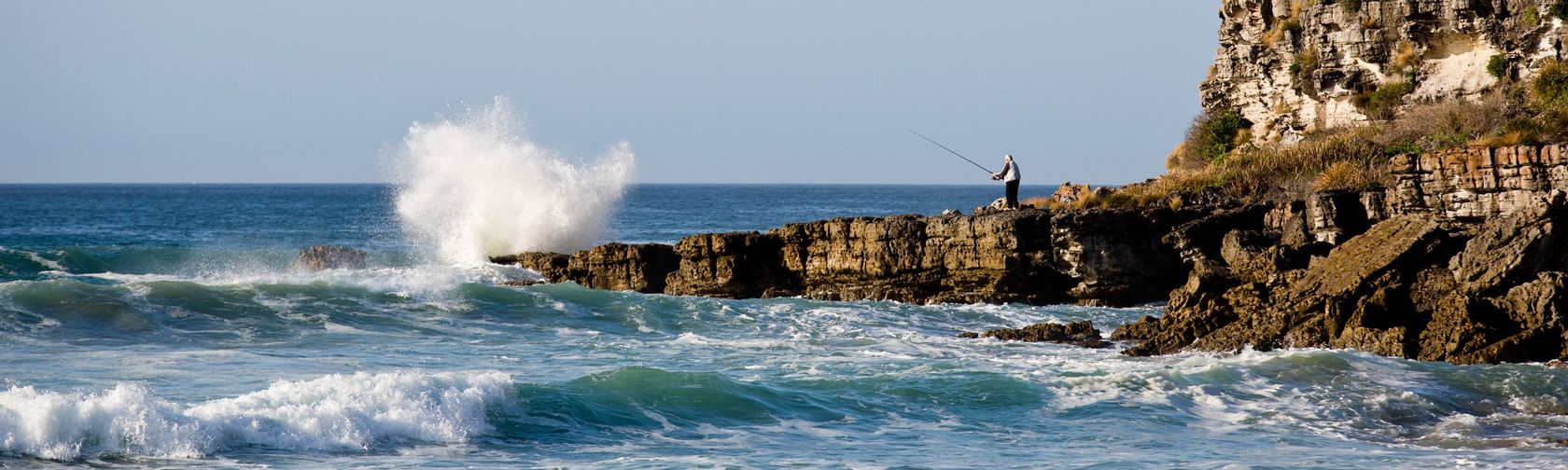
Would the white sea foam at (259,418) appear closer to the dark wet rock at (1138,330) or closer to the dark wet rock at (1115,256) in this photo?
the dark wet rock at (1138,330)

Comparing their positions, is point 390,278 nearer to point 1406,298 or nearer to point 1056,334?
point 1056,334

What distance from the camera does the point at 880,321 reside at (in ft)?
65.3

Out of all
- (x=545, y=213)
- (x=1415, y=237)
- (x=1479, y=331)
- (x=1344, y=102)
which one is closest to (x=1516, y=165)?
(x=1415, y=237)

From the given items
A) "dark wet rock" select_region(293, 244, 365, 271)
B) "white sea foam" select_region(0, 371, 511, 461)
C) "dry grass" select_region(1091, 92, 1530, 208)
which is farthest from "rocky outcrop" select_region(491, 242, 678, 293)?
"white sea foam" select_region(0, 371, 511, 461)

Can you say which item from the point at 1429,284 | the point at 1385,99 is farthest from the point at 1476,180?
the point at 1385,99

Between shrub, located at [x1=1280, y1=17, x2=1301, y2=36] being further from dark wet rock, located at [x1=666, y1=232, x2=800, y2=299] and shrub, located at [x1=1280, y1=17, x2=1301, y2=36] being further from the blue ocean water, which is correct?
dark wet rock, located at [x1=666, y1=232, x2=800, y2=299]

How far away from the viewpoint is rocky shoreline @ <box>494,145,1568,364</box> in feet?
51.0

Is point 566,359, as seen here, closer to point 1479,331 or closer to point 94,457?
point 94,457

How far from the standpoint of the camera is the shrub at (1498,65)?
83.9ft

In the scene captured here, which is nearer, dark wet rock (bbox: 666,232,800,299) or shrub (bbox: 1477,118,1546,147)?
shrub (bbox: 1477,118,1546,147)

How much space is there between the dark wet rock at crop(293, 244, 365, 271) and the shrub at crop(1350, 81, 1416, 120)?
1896 centimetres

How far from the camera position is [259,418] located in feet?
38.2

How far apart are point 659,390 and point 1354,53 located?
1886 centimetres

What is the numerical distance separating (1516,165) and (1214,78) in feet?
45.7
